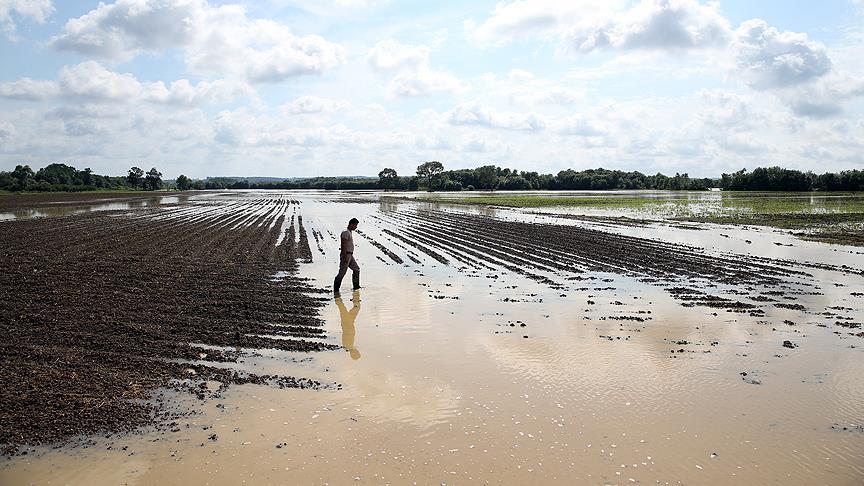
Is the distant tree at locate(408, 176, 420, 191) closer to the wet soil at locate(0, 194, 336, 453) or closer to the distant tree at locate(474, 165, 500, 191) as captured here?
the distant tree at locate(474, 165, 500, 191)

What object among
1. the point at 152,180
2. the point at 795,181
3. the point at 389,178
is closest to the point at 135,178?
the point at 152,180

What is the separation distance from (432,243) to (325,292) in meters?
11.8

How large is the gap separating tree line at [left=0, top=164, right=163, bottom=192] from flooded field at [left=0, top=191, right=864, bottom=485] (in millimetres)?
110129

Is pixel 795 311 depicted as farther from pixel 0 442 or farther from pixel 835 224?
pixel 835 224

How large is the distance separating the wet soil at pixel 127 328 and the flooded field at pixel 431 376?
1.9 inches

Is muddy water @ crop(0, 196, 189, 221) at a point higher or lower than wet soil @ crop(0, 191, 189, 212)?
lower

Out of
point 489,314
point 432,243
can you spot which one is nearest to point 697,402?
point 489,314

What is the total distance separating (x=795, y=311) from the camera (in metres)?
12.7

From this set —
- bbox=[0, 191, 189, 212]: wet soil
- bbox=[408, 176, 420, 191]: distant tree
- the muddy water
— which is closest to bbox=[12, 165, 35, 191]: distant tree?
bbox=[0, 191, 189, 212]: wet soil

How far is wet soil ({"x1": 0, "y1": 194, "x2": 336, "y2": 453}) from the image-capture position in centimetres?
679

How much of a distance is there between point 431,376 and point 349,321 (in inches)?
143

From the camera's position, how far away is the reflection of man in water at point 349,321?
381 inches

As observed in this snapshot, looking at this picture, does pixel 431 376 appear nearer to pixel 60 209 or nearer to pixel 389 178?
pixel 60 209

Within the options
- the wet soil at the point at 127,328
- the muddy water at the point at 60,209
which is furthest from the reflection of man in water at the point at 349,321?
the muddy water at the point at 60,209
